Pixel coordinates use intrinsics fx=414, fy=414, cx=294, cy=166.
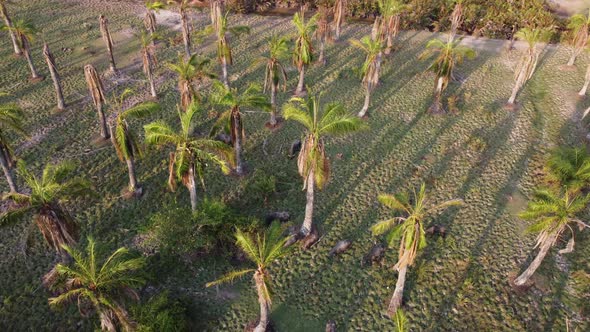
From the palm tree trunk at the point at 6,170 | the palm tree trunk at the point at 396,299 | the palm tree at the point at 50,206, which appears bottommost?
the palm tree trunk at the point at 396,299

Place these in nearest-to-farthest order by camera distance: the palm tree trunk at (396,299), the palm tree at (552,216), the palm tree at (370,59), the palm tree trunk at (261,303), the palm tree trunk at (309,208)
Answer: the palm tree trunk at (261,303)
the palm tree at (552,216)
the palm tree trunk at (396,299)
the palm tree trunk at (309,208)
the palm tree at (370,59)

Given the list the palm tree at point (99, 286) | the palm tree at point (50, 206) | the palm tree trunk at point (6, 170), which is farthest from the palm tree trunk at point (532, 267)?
the palm tree trunk at point (6, 170)

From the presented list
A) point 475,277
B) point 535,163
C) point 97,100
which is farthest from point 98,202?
point 535,163

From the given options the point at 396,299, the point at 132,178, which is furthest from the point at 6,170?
the point at 396,299

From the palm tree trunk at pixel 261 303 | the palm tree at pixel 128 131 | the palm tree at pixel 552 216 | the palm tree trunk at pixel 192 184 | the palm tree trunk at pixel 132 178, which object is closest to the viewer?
the palm tree trunk at pixel 261 303

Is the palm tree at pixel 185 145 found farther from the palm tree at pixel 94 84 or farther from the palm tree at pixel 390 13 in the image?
the palm tree at pixel 390 13

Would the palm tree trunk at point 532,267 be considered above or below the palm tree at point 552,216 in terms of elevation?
below

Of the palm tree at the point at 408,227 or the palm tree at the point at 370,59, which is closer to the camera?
the palm tree at the point at 408,227

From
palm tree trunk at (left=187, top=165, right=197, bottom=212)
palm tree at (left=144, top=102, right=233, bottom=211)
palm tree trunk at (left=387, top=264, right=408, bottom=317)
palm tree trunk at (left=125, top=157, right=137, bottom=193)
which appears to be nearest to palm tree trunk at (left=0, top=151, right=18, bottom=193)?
palm tree trunk at (left=125, top=157, right=137, bottom=193)
